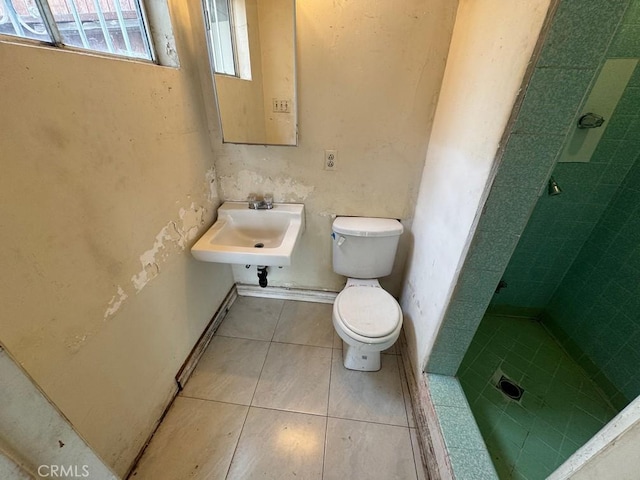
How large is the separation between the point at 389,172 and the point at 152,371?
1.54 metres

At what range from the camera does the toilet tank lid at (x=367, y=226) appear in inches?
57.6

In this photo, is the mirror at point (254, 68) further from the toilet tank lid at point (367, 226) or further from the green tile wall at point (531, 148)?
the green tile wall at point (531, 148)

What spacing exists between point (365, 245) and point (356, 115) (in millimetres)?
718

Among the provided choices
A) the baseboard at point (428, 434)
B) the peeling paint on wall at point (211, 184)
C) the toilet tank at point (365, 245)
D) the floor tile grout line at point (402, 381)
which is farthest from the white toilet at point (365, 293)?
the peeling paint on wall at point (211, 184)

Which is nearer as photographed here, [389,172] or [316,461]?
[316,461]

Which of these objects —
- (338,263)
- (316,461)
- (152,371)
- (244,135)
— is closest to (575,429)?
(316,461)

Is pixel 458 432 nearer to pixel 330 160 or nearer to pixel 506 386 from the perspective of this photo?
pixel 506 386

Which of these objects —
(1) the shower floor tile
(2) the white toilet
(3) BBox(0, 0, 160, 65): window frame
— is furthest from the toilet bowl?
(3) BBox(0, 0, 160, 65): window frame

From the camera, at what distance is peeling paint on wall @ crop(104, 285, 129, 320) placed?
34.7 inches

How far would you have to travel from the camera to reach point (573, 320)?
5.22 ft

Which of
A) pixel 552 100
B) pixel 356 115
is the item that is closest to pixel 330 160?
pixel 356 115

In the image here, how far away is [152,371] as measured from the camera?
1134 mm

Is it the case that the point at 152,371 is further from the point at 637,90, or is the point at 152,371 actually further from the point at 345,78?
the point at 637,90
